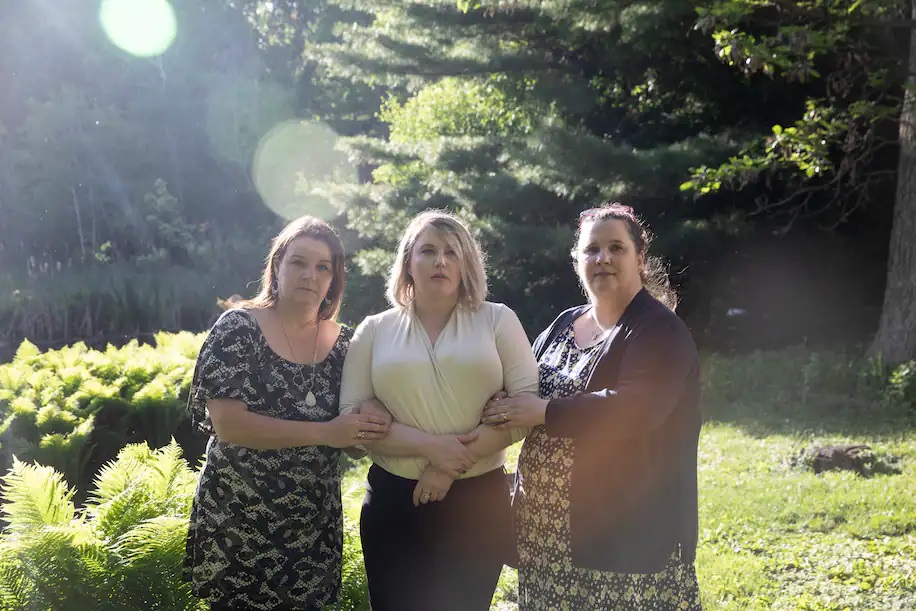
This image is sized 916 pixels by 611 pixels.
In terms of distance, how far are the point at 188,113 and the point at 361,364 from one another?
27.9 meters

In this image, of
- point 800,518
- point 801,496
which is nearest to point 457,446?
point 800,518

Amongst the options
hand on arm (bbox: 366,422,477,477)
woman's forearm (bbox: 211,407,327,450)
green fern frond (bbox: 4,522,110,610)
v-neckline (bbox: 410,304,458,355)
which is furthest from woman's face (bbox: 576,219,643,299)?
green fern frond (bbox: 4,522,110,610)

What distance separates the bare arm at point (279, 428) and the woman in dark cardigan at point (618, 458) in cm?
43

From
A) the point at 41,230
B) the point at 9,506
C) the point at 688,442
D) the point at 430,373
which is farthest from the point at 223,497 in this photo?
the point at 41,230

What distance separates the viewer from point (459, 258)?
104 inches

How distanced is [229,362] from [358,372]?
0.41 metres

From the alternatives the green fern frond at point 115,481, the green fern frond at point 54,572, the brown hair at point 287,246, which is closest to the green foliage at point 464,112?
the green fern frond at point 115,481

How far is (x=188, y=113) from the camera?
2802cm

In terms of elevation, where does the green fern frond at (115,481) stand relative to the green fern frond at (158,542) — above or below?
above

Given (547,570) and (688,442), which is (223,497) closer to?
(547,570)

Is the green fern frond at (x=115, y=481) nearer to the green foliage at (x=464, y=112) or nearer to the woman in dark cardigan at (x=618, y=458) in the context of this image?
the woman in dark cardigan at (x=618, y=458)

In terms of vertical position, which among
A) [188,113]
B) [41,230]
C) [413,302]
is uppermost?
[188,113]

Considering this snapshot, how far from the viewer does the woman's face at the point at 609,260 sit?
2.60m

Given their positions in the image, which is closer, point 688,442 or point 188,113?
point 688,442
